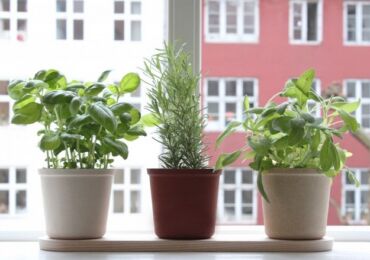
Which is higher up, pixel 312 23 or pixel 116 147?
pixel 312 23

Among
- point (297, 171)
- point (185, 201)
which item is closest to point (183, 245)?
point (185, 201)

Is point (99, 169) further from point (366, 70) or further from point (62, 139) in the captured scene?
point (366, 70)

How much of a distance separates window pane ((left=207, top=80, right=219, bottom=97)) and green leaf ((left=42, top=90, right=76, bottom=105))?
1.76 ft

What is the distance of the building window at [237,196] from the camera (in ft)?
7.27

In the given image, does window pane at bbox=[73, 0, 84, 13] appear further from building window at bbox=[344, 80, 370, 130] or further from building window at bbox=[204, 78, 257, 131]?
building window at bbox=[344, 80, 370, 130]

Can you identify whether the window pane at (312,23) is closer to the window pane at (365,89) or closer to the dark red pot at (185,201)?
the window pane at (365,89)

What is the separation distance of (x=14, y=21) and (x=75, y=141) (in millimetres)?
520

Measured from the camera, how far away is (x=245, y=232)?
217 centimetres

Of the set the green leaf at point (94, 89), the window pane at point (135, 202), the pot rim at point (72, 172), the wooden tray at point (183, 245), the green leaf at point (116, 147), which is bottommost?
the wooden tray at point (183, 245)

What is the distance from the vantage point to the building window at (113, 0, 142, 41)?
224cm

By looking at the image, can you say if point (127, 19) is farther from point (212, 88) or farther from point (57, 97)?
point (57, 97)

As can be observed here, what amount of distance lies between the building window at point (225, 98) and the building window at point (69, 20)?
0.43 metres

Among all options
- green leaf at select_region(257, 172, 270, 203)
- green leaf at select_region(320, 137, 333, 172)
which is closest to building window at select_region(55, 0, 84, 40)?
green leaf at select_region(257, 172, 270, 203)

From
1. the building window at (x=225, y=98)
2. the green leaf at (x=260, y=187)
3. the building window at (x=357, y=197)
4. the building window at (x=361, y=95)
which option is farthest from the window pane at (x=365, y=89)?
the green leaf at (x=260, y=187)
